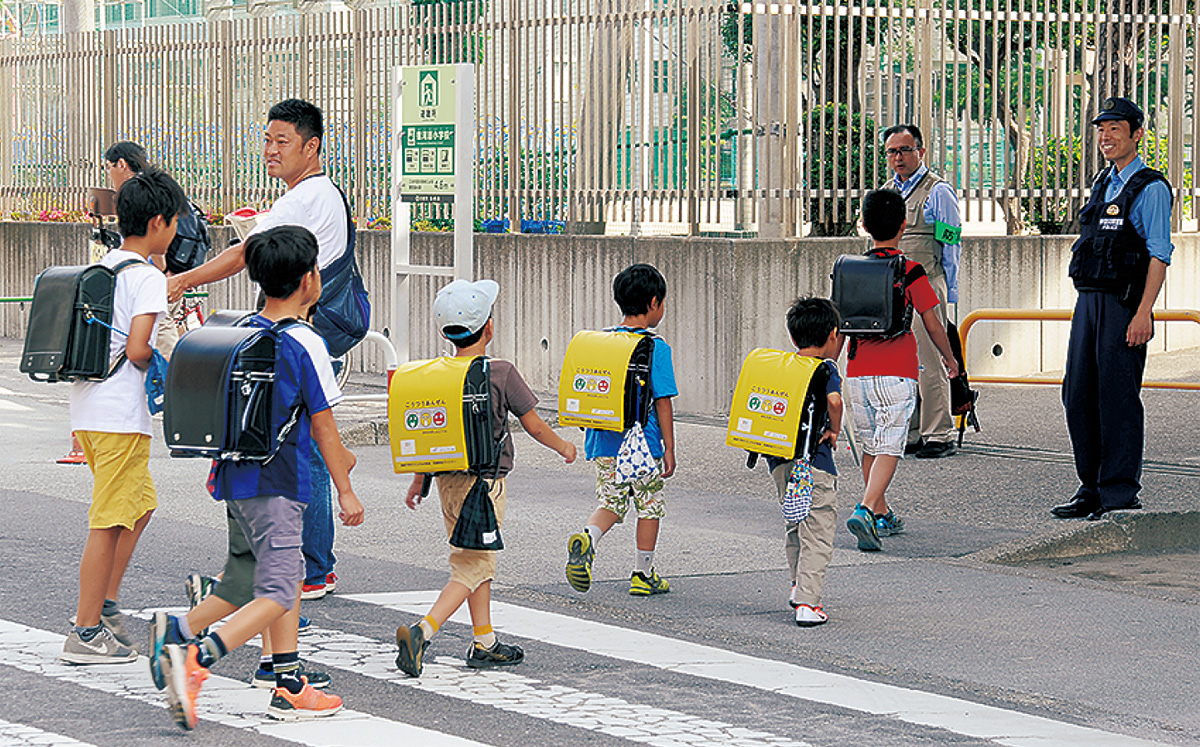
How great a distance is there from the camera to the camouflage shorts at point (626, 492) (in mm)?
7473

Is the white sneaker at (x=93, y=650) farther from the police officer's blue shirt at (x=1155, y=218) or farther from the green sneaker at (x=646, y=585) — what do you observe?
the police officer's blue shirt at (x=1155, y=218)

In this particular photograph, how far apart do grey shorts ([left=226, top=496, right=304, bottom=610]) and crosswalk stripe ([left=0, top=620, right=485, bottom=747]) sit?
0.37 m

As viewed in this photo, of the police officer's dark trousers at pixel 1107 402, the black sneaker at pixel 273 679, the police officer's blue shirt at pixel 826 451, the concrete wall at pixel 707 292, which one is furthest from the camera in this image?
the concrete wall at pixel 707 292

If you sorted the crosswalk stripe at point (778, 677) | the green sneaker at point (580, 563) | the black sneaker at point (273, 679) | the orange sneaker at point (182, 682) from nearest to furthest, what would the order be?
the orange sneaker at point (182, 682), the crosswalk stripe at point (778, 677), the black sneaker at point (273, 679), the green sneaker at point (580, 563)

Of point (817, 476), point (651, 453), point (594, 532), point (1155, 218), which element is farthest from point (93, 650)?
point (1155, 218)

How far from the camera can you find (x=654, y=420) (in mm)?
7480

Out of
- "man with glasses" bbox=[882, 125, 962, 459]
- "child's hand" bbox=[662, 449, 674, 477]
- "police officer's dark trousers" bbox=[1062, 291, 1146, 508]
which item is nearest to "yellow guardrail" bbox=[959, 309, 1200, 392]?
"man with glasses" bbox=[882, 125, 962, 459]

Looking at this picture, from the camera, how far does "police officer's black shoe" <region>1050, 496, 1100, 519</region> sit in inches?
367

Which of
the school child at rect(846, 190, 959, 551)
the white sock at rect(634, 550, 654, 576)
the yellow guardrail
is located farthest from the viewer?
the yellow guardrail

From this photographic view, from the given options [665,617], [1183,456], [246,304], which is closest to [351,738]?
[665,617]

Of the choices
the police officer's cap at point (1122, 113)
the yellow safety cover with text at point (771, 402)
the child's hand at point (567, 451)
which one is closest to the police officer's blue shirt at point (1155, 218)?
the police officer's cap at point (1122, 113)

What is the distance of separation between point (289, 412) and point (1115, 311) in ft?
16.7

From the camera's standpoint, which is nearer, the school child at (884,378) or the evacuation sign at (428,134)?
the school child at (884,378)

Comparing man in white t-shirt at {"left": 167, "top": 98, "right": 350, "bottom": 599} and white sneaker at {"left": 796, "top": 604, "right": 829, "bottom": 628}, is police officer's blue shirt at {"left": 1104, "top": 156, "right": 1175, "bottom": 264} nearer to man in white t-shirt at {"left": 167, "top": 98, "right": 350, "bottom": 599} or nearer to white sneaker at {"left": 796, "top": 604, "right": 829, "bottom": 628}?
white sneaker at {"left": 796, "top": 604, "right": 829, "bottom": 628}
